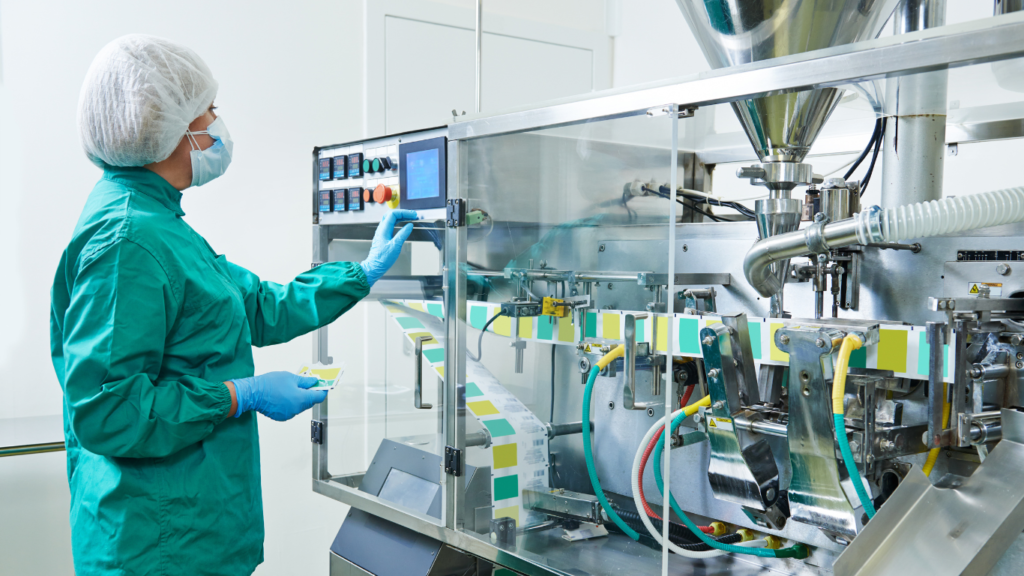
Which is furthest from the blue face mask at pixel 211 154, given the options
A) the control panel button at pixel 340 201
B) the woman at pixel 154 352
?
the control panel button at pixel 340 201

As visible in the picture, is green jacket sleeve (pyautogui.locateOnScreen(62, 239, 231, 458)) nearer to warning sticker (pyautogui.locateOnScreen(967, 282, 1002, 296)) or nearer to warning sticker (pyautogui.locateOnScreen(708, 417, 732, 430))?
warning sticker (pyautogui.locateOnScreen(708, 417, 732, 430))

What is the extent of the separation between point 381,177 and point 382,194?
0.21 ft

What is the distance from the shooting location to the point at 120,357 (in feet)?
3.98

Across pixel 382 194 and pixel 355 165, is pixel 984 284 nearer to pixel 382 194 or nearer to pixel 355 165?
pixel 382 194

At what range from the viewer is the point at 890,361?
121 centimetres

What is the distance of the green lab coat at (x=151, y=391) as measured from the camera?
1.23 m

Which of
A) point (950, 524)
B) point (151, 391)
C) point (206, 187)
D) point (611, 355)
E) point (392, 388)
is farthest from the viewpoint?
point (206, 187)

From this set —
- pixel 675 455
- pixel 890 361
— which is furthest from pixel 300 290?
pixel 890 361

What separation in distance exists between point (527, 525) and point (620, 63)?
2.77 meters

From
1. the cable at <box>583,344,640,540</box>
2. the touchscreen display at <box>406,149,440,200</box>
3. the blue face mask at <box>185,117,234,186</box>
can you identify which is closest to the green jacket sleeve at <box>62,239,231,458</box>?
the blue face mask at <box>185,117,234,186</box>

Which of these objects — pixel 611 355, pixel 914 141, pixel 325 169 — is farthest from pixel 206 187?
pixel 914 141

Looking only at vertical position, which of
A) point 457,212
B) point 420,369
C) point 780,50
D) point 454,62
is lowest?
point 420,369

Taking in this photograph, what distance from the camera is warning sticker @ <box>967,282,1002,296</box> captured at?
1.24 m

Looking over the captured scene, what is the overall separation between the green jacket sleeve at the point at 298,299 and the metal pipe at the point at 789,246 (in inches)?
33.5
